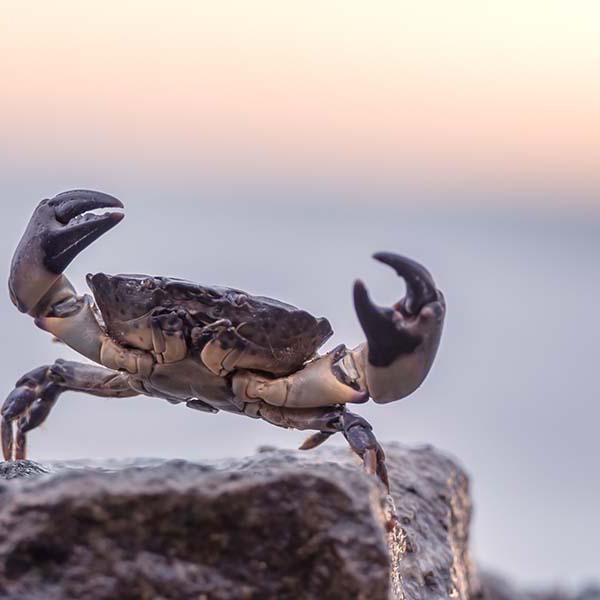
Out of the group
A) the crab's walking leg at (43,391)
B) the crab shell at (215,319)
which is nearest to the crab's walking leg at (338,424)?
the crab shell at (215,319)

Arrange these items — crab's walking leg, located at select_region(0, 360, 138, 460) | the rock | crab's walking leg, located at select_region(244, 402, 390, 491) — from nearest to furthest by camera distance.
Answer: crab's walking leg, located at select_region(244, 402, 390, 491), crab's walking leg, located at select_region(0, 360, 138, 460), the rock

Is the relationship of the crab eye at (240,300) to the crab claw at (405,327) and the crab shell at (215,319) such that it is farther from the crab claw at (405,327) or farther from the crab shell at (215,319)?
the crab claw at (405,327)

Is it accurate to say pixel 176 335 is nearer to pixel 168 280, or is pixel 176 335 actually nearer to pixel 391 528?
pixel 168 280

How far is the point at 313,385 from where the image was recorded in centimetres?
360

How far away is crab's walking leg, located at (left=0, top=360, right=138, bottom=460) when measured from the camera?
3.89 meters

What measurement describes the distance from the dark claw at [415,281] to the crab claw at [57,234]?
3.40 feet

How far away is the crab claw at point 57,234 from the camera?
136 inches

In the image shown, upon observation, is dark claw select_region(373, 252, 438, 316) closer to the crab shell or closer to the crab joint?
the crab joint

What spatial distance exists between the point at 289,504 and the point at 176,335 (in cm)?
179

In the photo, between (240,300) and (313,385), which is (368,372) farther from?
(240,300)

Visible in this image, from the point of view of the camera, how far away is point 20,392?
3.91m

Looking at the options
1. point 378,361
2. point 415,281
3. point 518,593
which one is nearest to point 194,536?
point 415,281

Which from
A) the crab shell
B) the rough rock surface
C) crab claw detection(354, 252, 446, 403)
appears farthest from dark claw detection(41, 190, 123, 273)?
the rough rock surface

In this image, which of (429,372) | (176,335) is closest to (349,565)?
(429,372)
